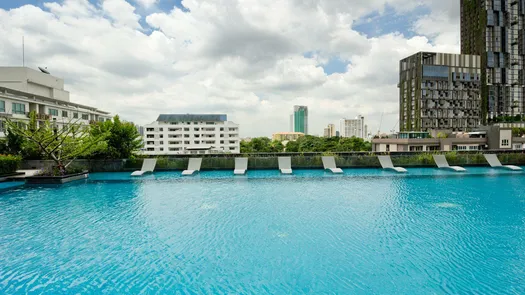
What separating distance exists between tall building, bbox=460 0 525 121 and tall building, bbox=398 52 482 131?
8.48 meters

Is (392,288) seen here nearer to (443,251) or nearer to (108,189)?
(443,251)

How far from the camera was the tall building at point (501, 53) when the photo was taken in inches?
2539

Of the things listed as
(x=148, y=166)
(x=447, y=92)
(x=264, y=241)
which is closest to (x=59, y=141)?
(x=148, y=166)

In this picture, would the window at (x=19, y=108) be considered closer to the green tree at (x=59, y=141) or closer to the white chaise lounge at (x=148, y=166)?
the green tree at (x=59, y=141)

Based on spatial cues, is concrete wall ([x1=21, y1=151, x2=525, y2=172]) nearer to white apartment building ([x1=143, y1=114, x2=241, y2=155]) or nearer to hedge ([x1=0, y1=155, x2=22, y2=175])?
hedge ([x1=0, y1=155, x2=22, y2=175])

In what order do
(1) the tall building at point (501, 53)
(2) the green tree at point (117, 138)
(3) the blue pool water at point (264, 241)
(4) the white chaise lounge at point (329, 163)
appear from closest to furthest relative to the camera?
(3) the blue pool water at point (264, 241), (2) the green tree at point (117, 138), (4) the white chaise lounge at point (329, 163), (1) the tall building at point (501, 53)

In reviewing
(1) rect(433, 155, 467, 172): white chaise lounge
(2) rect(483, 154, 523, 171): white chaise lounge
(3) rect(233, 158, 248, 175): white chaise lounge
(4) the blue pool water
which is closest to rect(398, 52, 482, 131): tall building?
(2) rect(483, 154, 523, 171): white chaise lounge

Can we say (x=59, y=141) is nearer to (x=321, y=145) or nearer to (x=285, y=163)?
(x=285, y=163)

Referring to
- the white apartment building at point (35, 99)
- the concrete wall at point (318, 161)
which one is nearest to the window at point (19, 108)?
the white apartment building at point (35, 99)

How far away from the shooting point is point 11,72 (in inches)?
1385

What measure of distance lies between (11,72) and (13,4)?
23.7 meters

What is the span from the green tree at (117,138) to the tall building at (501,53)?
250 ft

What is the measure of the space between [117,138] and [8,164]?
672 cm

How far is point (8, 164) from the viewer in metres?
18.9
